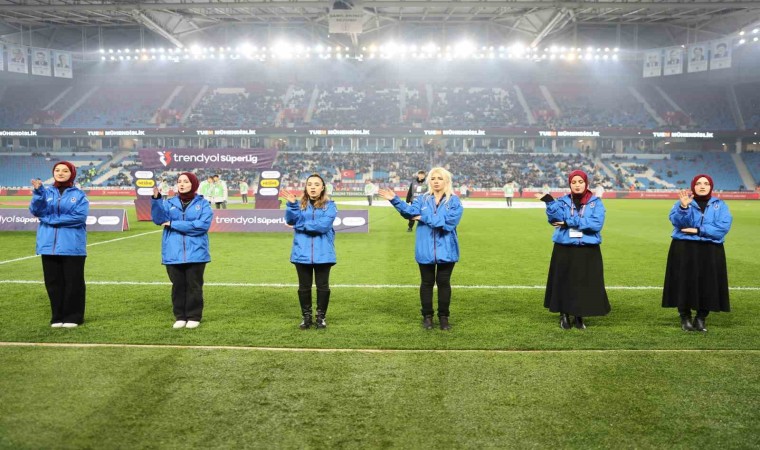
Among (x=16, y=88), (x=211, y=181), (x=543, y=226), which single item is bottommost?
(x=543, y=226)

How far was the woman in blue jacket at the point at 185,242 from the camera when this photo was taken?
7.14 metres

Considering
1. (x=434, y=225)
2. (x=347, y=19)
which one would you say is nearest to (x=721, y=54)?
(x=347, y=19)

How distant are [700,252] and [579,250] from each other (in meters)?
1.46

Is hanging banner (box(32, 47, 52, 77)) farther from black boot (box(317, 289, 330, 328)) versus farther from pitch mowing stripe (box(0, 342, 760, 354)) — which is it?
black boot (box(317, 289, 330, 328))

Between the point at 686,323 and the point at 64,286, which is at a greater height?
the point at 64,286

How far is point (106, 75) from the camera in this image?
2741 inches

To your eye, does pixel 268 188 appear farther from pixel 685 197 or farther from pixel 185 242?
pixel 685 197

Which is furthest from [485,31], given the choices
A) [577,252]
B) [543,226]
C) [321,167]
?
[577,252]

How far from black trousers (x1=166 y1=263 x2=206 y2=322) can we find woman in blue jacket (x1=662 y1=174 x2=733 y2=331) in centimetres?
574

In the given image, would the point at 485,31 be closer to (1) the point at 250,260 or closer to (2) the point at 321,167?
(2) the point at 321,167

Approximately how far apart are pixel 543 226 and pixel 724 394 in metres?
18.5

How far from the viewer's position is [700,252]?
716 centimetres

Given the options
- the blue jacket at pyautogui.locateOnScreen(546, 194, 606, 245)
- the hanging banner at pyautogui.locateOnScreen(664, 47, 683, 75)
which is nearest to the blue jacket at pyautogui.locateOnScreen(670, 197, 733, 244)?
the blue jacket at pyautogui.locateOnScreen(546, 194, 606, 245)

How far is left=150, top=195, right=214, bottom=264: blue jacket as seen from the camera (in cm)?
712
